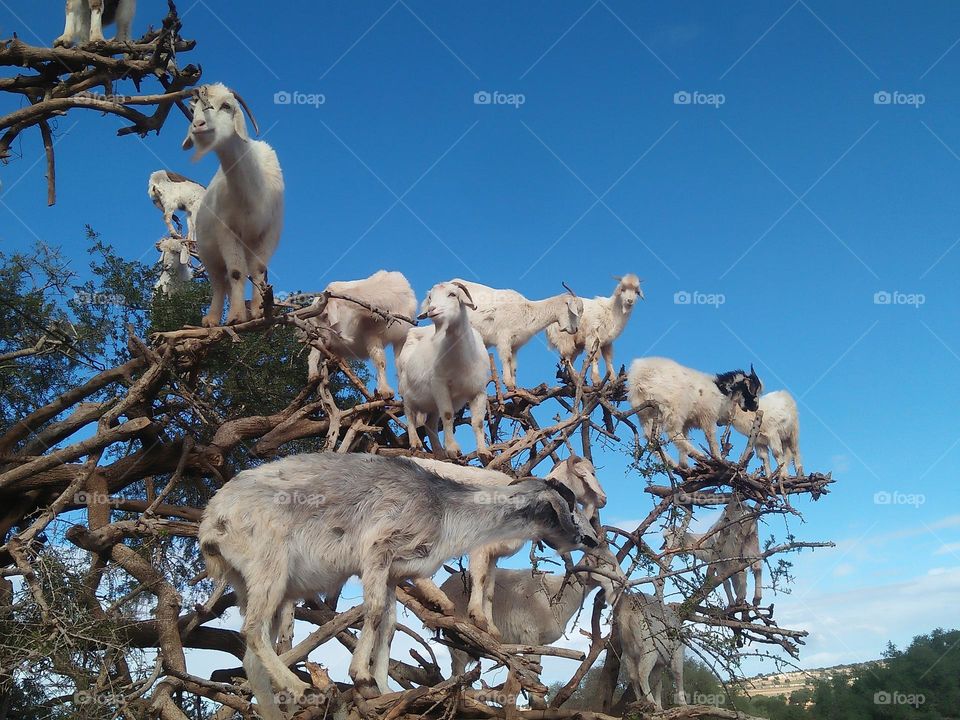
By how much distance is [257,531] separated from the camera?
5.65 metres

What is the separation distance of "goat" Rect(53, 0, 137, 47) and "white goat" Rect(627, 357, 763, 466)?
7.75 metres

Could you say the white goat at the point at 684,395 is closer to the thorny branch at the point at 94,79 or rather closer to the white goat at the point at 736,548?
the white goat at the point at 736,548

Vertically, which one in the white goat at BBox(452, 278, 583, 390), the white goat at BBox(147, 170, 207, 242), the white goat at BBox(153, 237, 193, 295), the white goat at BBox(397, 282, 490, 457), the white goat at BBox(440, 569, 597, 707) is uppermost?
the white goat at BBox(147, 170, 207, 242)

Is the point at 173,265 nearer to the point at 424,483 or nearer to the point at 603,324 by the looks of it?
the point at 603,324

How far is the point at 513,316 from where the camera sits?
41.0 feet

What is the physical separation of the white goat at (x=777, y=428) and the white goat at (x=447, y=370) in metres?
5.29

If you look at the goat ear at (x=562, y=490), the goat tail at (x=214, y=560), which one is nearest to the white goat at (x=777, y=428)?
the goat ear at (x=562, y=490)

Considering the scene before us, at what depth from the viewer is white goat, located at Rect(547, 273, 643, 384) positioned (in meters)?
13.4

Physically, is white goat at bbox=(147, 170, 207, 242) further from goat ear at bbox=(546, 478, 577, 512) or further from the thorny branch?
goat ear at bbox=(546, 478, 577, 512)

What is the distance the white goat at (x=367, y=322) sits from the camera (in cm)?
1042

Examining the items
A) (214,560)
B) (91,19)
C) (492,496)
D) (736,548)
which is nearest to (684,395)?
(736,548)

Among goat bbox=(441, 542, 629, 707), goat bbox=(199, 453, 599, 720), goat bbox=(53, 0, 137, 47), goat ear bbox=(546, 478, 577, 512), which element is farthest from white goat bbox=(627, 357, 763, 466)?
goat bbox=(53, 0, 137, 47)

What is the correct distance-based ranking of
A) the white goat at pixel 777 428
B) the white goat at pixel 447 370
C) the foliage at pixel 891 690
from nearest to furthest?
1. the white goat at pixel 447 370
2. the foliage at pixel 891 690
3. the white goat at pixel 777 428

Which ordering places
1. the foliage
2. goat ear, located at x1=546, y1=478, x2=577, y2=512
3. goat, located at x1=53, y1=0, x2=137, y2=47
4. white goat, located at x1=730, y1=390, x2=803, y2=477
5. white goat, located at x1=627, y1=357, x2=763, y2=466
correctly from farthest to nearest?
1. white goat, located at x1=730, y1=390, x2=803, y2=477
2. white goat, located at x1=627, y1=357, x2=763, y2=466
3. the foliage
4. goat, located at x1=53, y1=0, x2=137, y2=47
5. goat ear, located at x1=546, y1=478, x2=577, y2=512
